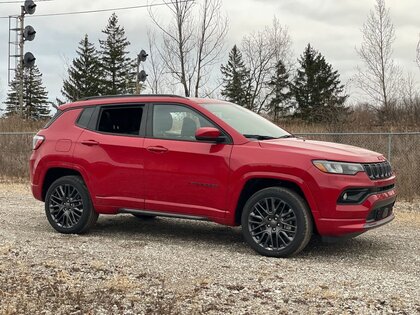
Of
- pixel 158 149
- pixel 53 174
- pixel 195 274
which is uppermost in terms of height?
pixel 158 149

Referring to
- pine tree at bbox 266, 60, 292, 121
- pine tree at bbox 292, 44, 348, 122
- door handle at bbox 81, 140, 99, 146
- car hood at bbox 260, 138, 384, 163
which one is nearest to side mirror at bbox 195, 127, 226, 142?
car hood at bbox 260, 138, 384, 163

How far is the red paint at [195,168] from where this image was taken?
219 inches

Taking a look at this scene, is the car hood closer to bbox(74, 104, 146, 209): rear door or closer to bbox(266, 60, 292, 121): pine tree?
bbox(74, 104, 146, 209): rear door

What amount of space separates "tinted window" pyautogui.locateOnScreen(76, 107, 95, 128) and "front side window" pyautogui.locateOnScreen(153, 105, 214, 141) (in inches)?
40.1

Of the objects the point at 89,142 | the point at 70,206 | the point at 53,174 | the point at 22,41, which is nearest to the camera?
the point at 89,142

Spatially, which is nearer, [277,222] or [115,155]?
[277,222]

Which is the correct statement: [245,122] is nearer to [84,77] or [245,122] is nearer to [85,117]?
[85,117]

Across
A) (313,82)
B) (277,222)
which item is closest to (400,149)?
(277,222)

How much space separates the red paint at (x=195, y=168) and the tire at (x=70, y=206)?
15 centimetres

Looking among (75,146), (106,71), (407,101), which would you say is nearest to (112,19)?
(106,71)

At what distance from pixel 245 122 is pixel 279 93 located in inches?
1517

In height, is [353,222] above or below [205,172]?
below

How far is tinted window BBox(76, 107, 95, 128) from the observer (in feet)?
23.2

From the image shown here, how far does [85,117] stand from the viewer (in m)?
7.12
